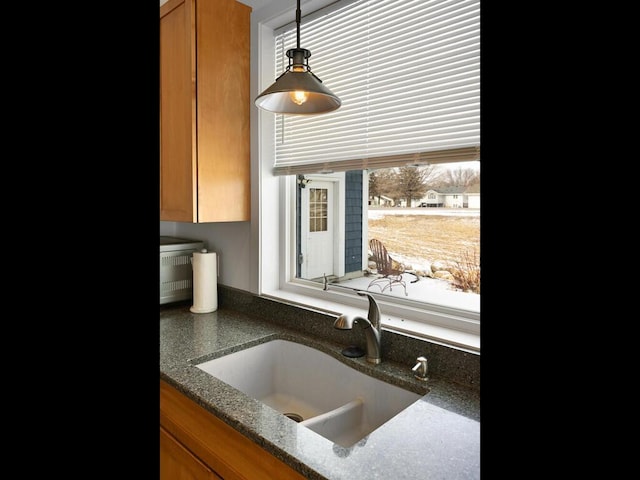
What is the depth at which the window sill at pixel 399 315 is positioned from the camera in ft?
4.65

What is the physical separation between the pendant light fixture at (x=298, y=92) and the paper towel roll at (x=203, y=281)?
3.18 feet

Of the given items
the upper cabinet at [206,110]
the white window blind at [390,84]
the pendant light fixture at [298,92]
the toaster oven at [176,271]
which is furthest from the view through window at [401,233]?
the toaster oven at [176,271]

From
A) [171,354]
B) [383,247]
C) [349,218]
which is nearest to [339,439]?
[171,354]

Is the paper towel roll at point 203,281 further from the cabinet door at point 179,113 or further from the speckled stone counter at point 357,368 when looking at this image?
the cabinet door at point 179,113

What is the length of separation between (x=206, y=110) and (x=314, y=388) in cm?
133

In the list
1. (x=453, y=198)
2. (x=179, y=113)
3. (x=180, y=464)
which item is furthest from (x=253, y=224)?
(x=180, y=464)

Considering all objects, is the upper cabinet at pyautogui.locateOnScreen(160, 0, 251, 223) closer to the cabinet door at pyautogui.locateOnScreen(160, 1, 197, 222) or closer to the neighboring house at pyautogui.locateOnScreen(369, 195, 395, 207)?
the cabinet door at pyautogui.locateOnScreen(160, 1, 197, 222)

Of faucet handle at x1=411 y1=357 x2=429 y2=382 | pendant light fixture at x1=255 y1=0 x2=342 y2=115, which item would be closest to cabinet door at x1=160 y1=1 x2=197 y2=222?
pendant light fixture at x1=255 y1=0 x2=342 y2=115

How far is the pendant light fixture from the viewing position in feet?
3.92
